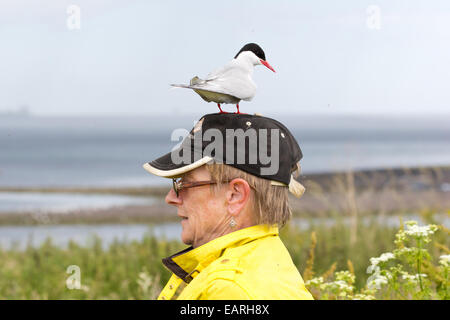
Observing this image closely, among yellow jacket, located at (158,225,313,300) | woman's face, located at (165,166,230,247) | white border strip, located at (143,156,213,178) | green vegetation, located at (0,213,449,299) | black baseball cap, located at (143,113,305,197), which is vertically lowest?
green vegetation, located at (0,213,449,299)

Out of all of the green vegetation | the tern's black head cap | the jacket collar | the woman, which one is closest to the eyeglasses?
the woman

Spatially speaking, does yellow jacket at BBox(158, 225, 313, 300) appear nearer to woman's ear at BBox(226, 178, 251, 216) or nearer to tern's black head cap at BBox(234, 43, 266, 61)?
woman's ear at BBox(226, 178, 251, 216)

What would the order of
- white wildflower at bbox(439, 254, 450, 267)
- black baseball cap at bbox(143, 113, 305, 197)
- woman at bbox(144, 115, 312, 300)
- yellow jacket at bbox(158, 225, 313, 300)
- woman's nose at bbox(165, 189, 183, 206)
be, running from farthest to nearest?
white wildflower at bbox(439, 254, 450, 267) → woman's nose at bbox(165, 189, 183, 206) → black baseball cap at bbox(143, 113, 305, 197) → woman at bbox(144, 115, 312, 300) → yellow jacket at bbox(158, 225, 313, 300)

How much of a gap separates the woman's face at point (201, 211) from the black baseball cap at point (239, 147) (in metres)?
0.08

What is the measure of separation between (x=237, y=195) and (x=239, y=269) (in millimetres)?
359

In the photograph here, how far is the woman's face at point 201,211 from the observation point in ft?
8.21

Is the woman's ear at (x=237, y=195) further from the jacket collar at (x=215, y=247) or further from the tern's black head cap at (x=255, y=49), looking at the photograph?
the tern's black head cap at (x=255, y=49)

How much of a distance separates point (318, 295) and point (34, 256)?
13.9 feet

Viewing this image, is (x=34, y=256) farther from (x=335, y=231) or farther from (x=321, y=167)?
(x=321, y=167)

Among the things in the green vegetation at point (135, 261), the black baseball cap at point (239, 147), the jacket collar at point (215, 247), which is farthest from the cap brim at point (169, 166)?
the green vegetation at point (135, 261)

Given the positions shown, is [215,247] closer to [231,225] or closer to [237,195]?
[231,225]

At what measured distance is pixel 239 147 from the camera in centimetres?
241

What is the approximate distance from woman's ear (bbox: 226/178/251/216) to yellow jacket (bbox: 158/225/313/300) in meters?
0.09

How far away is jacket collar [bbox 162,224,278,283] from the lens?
2434 mm
